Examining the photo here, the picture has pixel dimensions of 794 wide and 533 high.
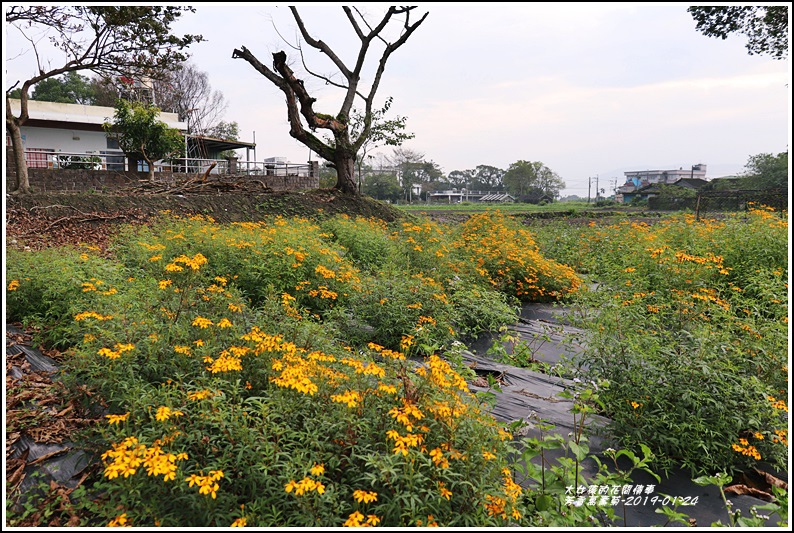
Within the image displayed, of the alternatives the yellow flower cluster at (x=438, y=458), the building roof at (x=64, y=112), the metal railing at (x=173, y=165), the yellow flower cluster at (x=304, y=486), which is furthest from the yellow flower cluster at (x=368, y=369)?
the building roof at (x=64, y=112)

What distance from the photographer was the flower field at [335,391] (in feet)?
5.40

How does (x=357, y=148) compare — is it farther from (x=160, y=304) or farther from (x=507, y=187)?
(x=507, y=187)

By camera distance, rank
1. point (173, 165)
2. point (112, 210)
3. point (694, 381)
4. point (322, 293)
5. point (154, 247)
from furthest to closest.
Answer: point (173, 165) → point (112, 210) → point (154, 247) → point (322, 293) → point (694, 381)

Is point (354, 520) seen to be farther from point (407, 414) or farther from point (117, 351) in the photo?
point (117, 351)

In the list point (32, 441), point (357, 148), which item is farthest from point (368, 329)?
point (357, 148)

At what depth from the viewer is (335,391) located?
2.01 m

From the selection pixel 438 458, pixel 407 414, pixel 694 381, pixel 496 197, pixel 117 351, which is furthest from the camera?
pixel 496 197

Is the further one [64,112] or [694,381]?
[64,112]

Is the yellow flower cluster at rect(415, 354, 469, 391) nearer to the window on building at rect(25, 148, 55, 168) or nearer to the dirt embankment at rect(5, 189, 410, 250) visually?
the dirt embankment at rect(5, 189, 410, 250)

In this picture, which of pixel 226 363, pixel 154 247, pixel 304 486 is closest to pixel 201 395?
pixel 226 363

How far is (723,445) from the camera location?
2256 millimetres

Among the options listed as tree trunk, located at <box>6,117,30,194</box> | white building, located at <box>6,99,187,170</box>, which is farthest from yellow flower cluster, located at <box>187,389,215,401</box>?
white building, located at <box>6,99,187,170</box>

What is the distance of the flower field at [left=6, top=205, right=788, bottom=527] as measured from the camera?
164 centimetres

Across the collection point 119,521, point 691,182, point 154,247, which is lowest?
point 119,521
